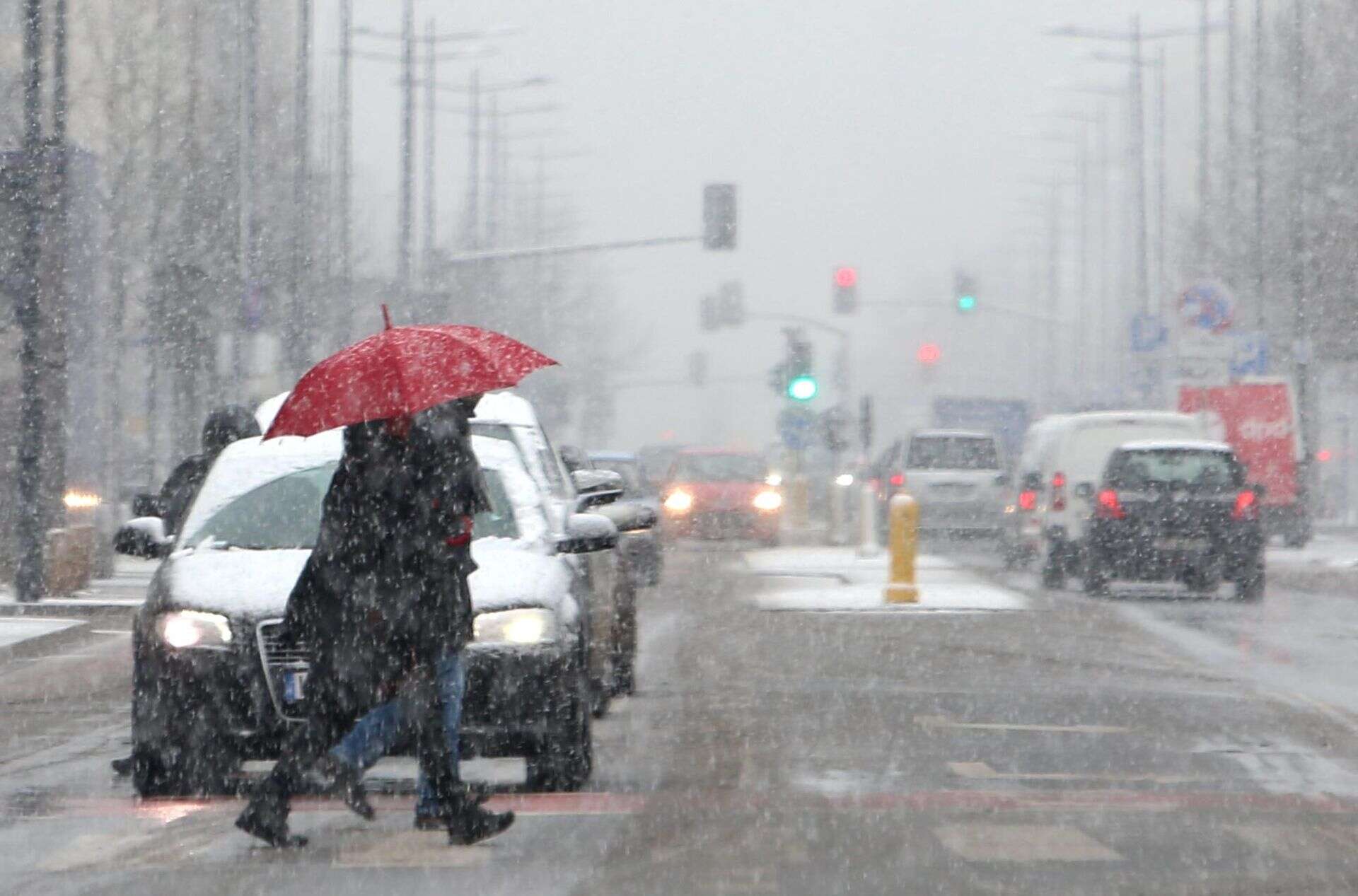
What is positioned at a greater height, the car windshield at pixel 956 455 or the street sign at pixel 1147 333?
the street sign at pixel 1147 333

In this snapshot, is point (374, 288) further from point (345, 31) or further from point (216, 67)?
point (216, 67)

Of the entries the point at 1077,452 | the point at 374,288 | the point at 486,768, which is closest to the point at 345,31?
the point at 374,288

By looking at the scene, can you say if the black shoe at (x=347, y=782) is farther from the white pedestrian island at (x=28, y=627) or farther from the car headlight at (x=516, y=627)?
the white pedestrian island at (x=28, y=627)

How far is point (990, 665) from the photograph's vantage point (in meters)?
17.1

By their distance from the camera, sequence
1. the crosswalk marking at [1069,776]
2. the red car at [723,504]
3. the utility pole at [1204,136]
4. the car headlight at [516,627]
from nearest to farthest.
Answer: the car headlight at [516,627]
the crosswalk marking at [1069,776]
the red car at [723,504]
the utility pole at [1204,136]

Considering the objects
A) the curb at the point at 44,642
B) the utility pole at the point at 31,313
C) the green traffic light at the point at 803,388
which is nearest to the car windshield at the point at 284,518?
the curb at the point at 44,642

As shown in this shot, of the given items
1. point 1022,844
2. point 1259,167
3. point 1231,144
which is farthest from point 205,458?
point 1231,144

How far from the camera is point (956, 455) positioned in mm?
40594

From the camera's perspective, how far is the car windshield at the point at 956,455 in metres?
40.5

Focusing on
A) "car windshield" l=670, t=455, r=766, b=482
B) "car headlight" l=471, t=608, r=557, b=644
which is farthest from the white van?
"car headlight" l=471, t=608, r=557, b=644

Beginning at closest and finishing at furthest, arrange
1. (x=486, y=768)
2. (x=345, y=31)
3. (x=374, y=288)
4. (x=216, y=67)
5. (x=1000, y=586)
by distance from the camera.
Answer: (x=486, y=768)
(x=1000, y=586)
(x=374, y=288)
(x=345, y=31)
(x=216, y=67)

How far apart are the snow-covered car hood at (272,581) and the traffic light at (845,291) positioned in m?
37.9

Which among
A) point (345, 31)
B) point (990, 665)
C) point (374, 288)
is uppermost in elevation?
point (345, 31)

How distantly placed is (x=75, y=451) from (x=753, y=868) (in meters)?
18.7
